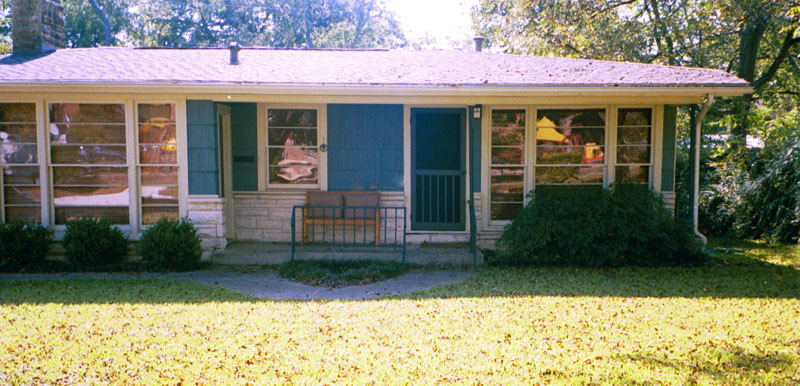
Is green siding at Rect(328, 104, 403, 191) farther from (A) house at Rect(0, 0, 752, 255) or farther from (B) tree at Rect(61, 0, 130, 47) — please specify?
(B) tree at Rect(61, 0, 130, 47)

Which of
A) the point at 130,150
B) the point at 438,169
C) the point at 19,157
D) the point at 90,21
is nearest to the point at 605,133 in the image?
the point at 438,169

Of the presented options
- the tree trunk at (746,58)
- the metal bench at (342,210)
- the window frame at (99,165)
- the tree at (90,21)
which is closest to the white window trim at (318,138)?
the metal bench at (342,210)

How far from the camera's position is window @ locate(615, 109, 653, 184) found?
8.88 meters

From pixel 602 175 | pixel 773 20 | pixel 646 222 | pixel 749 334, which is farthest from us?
pixel 773 20

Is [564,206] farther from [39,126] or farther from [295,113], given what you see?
[39,126]

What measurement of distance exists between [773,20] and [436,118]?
8766 millimetres

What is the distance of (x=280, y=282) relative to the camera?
281 inches

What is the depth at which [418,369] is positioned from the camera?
418cm

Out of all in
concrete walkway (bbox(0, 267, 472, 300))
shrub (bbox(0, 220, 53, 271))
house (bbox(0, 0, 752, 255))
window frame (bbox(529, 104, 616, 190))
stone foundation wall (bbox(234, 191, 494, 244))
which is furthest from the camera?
stone foundation wall (bbox(234, 191, 494, 244))

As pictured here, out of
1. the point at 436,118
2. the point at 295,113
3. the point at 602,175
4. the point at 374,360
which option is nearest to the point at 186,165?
the point at 295,113

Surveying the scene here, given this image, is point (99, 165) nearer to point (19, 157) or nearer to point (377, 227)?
point (19, 157)

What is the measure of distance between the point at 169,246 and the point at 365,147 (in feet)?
10.2

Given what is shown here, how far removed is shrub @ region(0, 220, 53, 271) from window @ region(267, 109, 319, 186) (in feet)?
10.1

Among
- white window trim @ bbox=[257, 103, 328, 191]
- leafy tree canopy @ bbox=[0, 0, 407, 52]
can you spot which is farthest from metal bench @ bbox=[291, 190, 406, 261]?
leafy tree canopy @ bbox=[0, 0, 407, 52]
